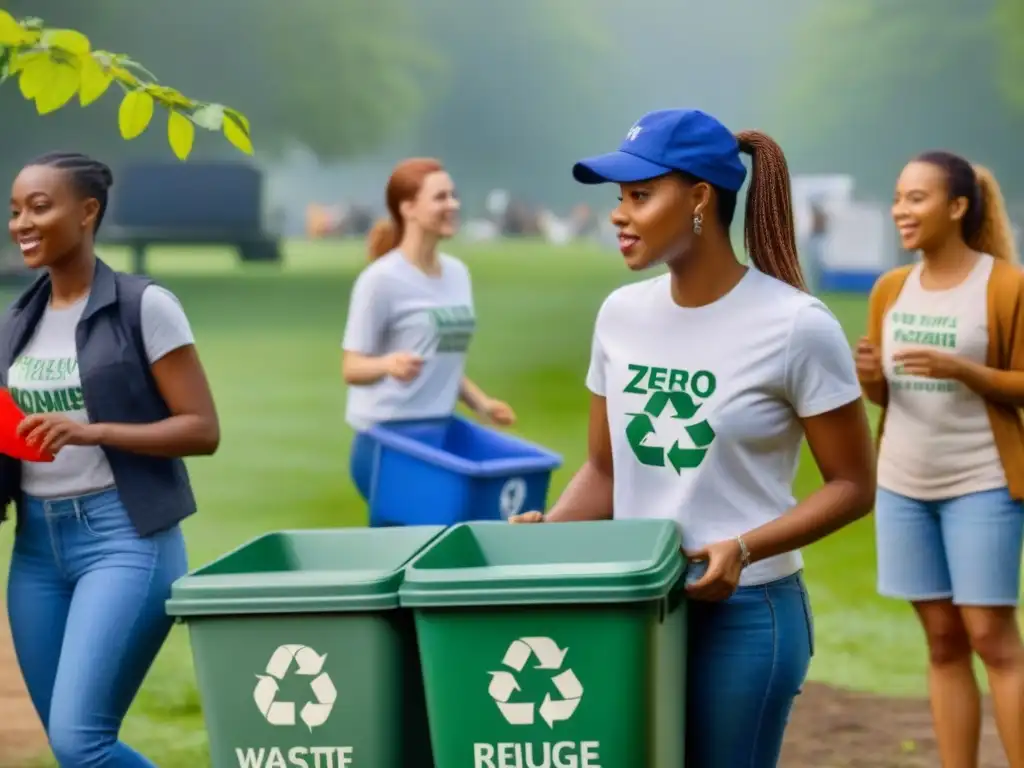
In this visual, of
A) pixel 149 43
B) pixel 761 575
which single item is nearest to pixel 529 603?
pixel 761 575

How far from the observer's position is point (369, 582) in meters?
3.17

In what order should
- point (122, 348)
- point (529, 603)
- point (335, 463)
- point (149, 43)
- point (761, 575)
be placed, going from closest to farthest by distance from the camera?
point (529, 603), point (761, 575), point (122, 348), point (335, 463), point (149, 43)

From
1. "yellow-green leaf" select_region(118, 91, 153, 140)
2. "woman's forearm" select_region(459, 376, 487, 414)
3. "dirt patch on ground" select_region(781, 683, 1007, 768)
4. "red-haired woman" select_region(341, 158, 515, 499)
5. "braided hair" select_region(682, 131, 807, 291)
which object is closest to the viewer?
"braided hair" select_region(682, 131, 807, 291)

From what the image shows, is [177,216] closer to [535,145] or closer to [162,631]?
[535,145]

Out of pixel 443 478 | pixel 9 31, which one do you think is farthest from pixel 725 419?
pixel 443 478

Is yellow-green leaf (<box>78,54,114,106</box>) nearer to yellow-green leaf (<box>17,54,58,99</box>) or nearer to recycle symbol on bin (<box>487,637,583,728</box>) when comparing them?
yellow-green leaf (<box>17,54,58,99</box>)

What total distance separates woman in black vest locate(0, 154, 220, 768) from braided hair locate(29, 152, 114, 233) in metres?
0.01

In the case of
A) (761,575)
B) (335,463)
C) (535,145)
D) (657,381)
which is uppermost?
(535,145)

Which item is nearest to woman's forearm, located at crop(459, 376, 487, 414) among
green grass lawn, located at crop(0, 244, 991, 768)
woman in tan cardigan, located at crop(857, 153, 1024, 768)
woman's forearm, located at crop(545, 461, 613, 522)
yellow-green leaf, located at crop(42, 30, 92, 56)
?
green grass lawn, located at crop(0, 244, 991, 768)

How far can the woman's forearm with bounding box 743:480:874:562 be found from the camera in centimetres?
334

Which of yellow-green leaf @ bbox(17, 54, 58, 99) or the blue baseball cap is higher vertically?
yellow-green leaf @ bbox(17, 54, 58, 99)

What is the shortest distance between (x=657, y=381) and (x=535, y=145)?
22.4 m

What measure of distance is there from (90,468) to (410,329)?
8.64ft

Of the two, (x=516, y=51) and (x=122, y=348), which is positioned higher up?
(x=516, y=51)
